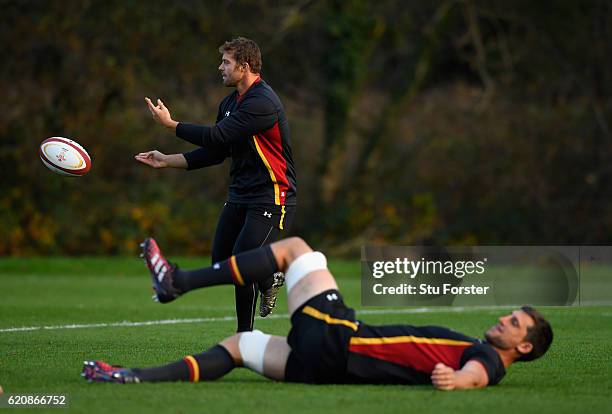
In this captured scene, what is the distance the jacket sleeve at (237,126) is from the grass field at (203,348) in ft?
5.63

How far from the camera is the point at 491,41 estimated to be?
26.8 meters

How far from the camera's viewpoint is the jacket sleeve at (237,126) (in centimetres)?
841

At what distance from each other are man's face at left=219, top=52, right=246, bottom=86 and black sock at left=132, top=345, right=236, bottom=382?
2659mm

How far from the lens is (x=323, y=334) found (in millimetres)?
6605

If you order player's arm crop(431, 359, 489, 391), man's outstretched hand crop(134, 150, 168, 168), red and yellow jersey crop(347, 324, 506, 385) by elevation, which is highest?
man's outstretched hand crop(134, 150, 168, 168)

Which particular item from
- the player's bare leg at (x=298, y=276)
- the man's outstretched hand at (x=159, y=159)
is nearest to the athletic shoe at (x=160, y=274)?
the player's bare leg at (x=298, y=276)

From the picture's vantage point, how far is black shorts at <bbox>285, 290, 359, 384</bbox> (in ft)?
21.7

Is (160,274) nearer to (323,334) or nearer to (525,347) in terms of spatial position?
(323,334)

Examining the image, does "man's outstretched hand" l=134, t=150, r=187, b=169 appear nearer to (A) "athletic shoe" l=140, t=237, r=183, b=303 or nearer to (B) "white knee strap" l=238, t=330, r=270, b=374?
(A) "athletic shoe" l=140, t=237, r=183, b=303

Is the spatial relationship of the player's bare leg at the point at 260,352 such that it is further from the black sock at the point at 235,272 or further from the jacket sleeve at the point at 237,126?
the jacket sleeve at the point at 237,126

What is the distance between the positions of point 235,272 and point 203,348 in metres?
2.45

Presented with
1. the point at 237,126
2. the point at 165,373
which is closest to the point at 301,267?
the point at 165,373

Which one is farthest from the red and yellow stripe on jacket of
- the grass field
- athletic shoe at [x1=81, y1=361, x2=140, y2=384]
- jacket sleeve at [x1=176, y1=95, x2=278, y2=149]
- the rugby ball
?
athletic shoe at [x1=81, y1=361, x2=140, y2=384]

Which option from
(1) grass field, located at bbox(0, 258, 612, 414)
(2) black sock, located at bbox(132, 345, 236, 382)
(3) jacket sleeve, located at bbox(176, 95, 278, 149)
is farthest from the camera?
(3) jacket sleeve, located at bbox(176, 95, 278, 149)
